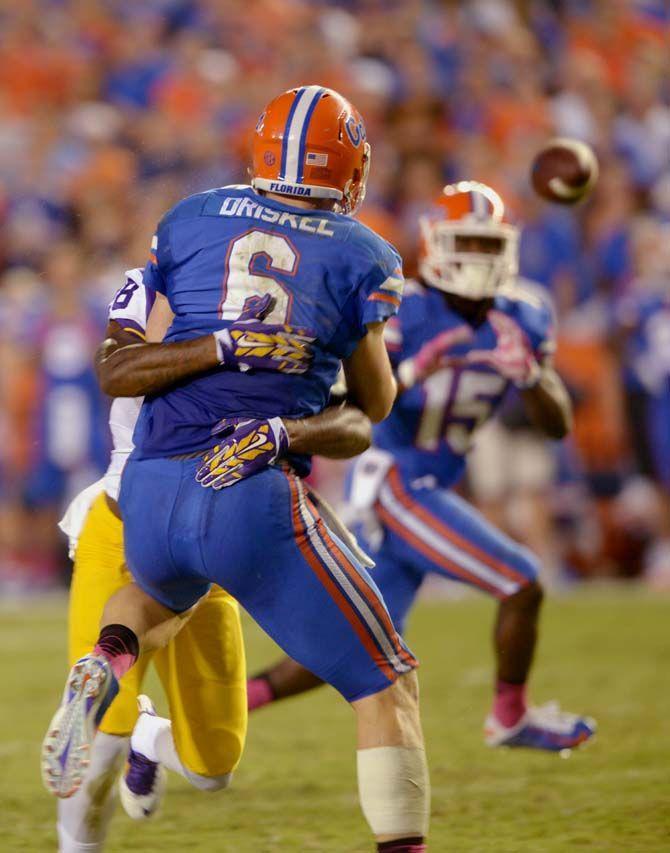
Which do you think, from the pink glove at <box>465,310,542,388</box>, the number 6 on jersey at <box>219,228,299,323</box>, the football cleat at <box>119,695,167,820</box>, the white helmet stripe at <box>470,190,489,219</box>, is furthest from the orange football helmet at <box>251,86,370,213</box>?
the white helmet stripe at <box>470,190,489,219</box>

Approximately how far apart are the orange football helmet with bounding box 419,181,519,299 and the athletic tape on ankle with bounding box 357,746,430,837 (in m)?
2.31

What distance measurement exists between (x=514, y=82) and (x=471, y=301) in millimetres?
6915

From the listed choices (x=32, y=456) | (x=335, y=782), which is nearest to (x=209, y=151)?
(x=32, y=456)

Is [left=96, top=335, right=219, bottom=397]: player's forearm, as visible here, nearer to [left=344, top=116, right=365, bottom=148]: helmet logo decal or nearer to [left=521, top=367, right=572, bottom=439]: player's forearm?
[left=344, top=116, right=365, bottom=148]: helmet logo decal

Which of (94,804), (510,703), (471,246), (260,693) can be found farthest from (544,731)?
(94,804)

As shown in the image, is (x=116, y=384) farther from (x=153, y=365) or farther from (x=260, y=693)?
(x=260, y=693)

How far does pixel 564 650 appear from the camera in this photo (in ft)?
24.5

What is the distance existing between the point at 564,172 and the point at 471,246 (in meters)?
0.38

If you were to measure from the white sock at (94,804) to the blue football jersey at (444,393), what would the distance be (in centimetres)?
192

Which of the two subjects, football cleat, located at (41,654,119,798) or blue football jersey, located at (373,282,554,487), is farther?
blue football jersey, located at (373,282,554,487)

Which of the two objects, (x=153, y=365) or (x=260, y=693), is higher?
(x=153, y=365)

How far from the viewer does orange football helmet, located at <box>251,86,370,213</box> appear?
316cm

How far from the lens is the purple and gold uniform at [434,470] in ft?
16.3

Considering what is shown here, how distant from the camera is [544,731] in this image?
4.98 metres
